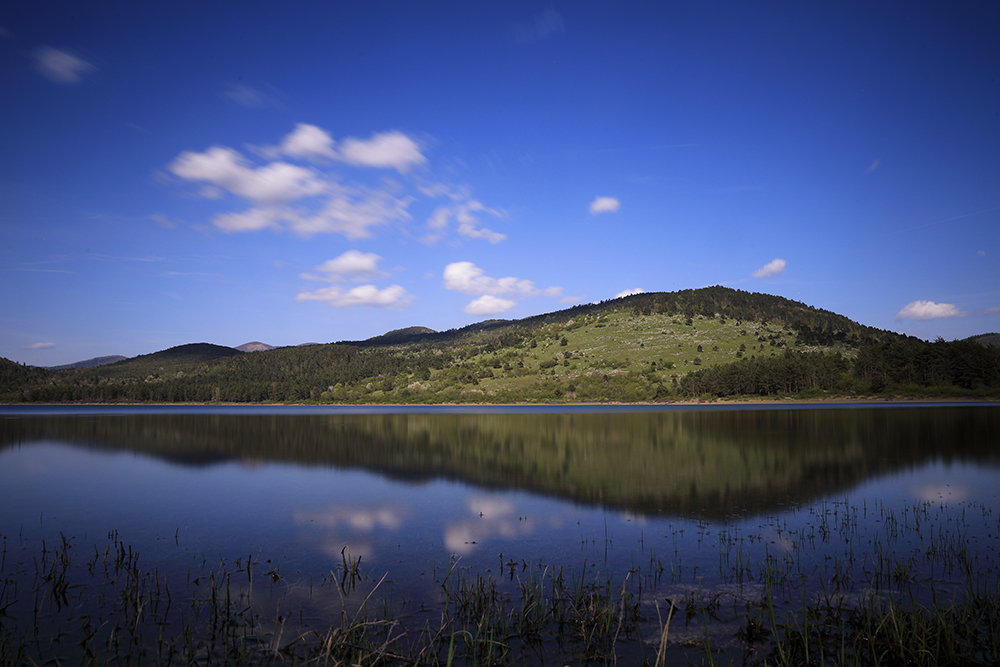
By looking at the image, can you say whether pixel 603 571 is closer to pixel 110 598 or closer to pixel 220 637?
pixel 220 637

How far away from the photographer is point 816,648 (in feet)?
29.4

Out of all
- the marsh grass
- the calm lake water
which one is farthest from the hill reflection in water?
the marsh grass

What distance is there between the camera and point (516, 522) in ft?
63.8

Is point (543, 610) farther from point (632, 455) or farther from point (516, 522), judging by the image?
point (632, 455)

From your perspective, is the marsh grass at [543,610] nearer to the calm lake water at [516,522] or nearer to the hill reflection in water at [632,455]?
the calm lake water at [516,522]

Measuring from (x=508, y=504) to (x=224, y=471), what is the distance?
68.8 feet

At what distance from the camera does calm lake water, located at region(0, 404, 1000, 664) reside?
12.1 m

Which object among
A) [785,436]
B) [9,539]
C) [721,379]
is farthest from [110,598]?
[721,379]

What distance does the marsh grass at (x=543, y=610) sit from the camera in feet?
28.7

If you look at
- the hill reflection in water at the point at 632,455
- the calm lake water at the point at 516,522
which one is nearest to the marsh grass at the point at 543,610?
the calm lake water at the point at 516,522

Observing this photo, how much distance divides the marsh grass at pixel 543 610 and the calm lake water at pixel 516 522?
106mm

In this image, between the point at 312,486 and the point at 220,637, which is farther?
the point at 312,486

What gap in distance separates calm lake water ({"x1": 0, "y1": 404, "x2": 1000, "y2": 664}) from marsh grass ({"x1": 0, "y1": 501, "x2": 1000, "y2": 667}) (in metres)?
0.11

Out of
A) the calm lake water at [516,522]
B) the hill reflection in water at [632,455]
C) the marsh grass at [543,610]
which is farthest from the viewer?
the hill reflection in water at [632,455]
